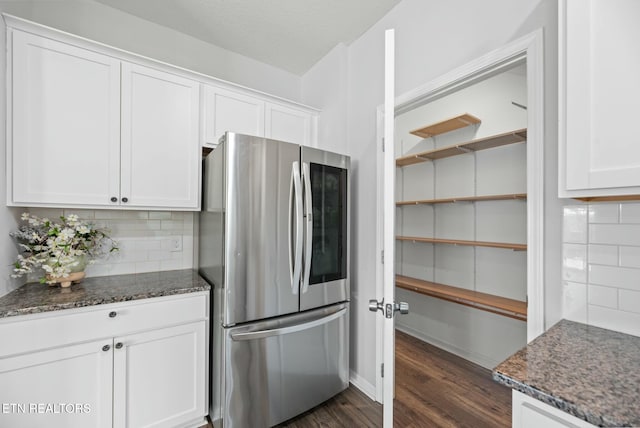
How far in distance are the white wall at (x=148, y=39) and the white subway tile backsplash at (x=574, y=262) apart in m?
2.62

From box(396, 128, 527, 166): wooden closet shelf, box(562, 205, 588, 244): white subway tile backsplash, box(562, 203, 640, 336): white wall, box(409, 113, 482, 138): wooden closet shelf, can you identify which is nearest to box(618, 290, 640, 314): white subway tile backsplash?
box(562, 203, 640, 336): white wall

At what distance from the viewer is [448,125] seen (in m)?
2.68

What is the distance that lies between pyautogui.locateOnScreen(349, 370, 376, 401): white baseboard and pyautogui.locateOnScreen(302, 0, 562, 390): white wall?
24 mm

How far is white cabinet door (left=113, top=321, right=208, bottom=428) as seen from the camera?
1.44 meters

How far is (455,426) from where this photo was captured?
175 cm

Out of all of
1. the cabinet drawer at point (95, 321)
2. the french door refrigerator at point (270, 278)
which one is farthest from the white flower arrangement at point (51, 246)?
the french door refrigerator at point (270, 278)

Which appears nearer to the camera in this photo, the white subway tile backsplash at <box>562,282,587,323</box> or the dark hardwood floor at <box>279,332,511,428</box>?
the white subway tile backsplash at <box>562,282,587,323</box>

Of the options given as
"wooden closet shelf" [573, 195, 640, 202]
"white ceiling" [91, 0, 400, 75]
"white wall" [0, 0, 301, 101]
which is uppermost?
"white ceiling" [91, 0, 400, 75]

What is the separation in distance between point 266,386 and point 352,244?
1.19 m

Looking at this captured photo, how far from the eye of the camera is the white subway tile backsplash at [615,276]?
979 mm

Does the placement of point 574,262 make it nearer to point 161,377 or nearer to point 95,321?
point 161,377

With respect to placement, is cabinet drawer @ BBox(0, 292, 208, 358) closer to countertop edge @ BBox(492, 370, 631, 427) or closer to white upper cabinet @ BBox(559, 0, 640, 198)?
countertop edge @ BBox(492, 370, 631, 427)

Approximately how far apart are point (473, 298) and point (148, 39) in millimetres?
3453

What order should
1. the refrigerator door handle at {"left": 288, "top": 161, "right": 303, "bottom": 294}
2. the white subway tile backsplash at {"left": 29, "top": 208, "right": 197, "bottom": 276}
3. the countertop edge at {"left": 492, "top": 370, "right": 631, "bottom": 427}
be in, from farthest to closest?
the white subway tile backsplash at {"left": 29, "top": 208, "right": 197, "bottom": 276} → the refrigerator door handle at {"left": 288, "top": 161, "right": 303, "bottom": 294} → the countertop edge at {"left": 492, "top": 370, "right": 631, "bottom": 427}
